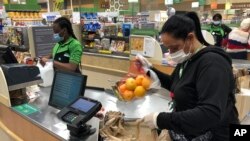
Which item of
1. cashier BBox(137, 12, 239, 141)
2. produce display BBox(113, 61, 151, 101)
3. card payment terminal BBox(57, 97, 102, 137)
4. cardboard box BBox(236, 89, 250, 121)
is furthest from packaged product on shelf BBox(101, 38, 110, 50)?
cashier BBox(137, 12, 239, 141)

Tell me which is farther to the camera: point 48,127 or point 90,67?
point 90,67

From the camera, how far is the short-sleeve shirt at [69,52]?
307 cm

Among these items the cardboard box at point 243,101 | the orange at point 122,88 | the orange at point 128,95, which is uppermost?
the orange at point 122,88

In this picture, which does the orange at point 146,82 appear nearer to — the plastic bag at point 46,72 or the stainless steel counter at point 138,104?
the stainless steel counter at point 138,104

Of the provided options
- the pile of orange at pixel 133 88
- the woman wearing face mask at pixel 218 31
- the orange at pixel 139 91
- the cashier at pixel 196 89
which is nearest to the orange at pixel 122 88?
the pile of orange at pixel 133 88

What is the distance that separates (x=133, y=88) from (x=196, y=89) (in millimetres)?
969

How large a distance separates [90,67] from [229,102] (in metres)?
4.99

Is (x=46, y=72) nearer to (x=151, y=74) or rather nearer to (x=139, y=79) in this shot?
(x=139, y=79)

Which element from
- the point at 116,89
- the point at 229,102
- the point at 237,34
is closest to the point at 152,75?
the point at 116,89

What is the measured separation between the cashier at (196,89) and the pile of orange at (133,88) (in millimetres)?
665

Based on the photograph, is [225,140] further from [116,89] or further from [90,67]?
[90,67]

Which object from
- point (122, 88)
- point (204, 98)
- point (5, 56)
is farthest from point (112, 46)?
point (204, 98)

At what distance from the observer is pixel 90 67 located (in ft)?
20.1

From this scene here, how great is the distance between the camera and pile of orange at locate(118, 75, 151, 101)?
2.18 meters
